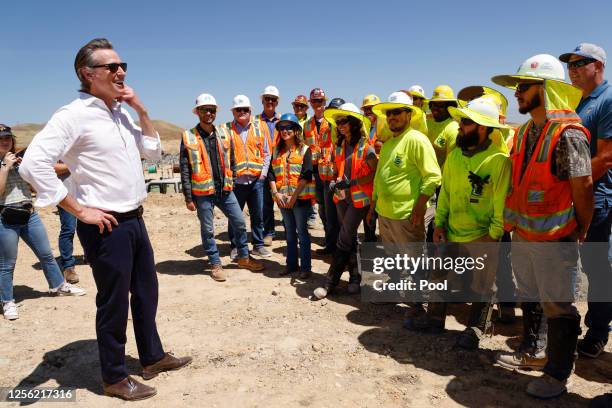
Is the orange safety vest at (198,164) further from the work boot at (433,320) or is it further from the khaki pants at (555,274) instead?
the khaki pants at (555,274)

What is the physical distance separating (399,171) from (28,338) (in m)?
3.94

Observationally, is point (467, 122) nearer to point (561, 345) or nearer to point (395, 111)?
point (395, 111)

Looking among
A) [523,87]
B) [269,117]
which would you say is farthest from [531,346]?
[269,117]

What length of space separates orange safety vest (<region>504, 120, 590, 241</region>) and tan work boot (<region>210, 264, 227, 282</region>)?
3.85 meters

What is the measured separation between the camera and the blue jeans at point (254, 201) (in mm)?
6402

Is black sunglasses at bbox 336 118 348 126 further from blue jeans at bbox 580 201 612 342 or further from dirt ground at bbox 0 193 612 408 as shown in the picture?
blue jeans at bbox 580 201 612 342

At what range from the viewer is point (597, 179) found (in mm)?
3363

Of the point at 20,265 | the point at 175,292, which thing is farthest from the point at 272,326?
the point at 20,265

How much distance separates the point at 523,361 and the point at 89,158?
11.6 ft

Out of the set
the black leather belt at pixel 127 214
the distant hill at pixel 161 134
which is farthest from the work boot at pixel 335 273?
the distant hill at pixel 161 134

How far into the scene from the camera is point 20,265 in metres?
6.75

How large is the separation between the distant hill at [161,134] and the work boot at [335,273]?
28.9 m

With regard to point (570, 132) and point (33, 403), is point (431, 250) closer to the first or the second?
point (570, 132)

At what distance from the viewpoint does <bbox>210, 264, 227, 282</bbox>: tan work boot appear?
5797 millimetres
